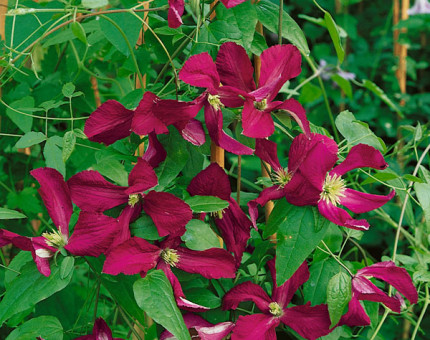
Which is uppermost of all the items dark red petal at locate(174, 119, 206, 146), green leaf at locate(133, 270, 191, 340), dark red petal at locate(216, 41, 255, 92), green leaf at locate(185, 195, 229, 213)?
dark red petal at locate(216, 41, 255, 92)

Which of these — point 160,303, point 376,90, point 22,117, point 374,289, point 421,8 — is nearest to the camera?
point 160,303

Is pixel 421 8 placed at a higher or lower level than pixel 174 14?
lower

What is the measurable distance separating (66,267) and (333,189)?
28 cm

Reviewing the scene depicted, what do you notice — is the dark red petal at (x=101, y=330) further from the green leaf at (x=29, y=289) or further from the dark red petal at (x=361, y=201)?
the dark red petal at (x=361, y=201)

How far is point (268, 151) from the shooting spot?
0.64 meters

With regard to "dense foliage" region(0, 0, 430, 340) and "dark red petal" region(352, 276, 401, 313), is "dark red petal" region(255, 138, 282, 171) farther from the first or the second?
"dark red petal" region(352, 276, 401, 313)

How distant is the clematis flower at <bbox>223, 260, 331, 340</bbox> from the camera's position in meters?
0.62

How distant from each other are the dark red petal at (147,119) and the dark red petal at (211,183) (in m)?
0.08

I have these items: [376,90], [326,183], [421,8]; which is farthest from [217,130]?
[421,8]

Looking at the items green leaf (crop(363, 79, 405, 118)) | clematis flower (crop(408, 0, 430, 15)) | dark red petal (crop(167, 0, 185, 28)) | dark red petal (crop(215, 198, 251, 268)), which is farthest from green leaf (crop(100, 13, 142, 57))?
clematis flower (crop(408, 0, 430, 15))

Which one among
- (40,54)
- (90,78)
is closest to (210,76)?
(90,78)

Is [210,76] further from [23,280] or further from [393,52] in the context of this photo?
[393,52]

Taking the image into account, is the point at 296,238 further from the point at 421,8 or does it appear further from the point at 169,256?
the point at 421,8

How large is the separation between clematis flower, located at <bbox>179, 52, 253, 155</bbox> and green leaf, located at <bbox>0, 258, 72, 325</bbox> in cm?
20
